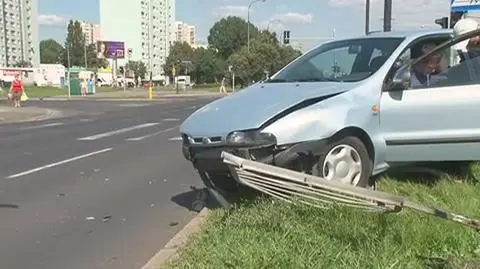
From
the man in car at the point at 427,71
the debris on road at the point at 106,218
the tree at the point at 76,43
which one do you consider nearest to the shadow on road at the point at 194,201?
the debris on road at the point at 106,218

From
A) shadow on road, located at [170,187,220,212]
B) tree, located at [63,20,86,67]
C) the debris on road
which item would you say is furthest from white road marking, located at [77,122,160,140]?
tree, located at [63,20,86,67]

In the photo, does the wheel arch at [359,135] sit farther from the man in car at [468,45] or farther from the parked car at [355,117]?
the man in car at [468,45]

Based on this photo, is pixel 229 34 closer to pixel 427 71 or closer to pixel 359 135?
Result: pixel 427 71

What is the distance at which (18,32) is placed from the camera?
154 m

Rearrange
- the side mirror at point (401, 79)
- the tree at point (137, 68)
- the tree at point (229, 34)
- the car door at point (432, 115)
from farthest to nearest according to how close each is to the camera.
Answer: the tree at point (229, 34), the tree at point (137, 68), the car door at point (432, 115), the side mirror at point (401, 79)

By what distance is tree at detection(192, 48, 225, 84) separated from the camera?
144m

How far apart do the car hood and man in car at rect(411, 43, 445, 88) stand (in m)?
0.68

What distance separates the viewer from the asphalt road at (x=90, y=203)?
5.65 m

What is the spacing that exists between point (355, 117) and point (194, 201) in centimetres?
238

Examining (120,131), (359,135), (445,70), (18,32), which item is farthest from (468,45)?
(18,32)

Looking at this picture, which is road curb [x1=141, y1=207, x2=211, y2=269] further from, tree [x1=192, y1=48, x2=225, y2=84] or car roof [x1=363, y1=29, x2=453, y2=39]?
tree [x1=192, y1=48, x2=225, y2=84]

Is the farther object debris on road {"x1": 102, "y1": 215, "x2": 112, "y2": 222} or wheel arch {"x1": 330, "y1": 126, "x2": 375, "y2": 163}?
debris on road {"x1": 102, "y1": 215, "x2": 112, "y2": 222}

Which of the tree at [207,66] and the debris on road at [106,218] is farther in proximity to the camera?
the tree at [207,66]

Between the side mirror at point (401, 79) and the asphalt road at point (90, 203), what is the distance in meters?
2.56
